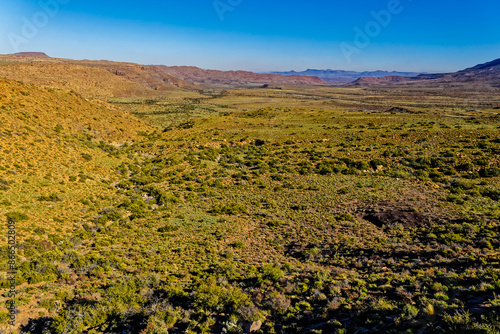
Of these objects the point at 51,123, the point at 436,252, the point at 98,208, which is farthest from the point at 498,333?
the point at 51,123

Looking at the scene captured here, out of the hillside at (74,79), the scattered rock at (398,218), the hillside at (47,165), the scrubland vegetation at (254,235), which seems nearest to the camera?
the scrubland vegetation at (254,235)

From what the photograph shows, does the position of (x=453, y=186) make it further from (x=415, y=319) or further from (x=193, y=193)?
(x=193, y=193)

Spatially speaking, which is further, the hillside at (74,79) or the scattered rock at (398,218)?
the hillside at (74,79)

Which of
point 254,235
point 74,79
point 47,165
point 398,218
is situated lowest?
point 254,235

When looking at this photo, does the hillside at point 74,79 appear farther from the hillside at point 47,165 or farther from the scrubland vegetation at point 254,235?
the scrubland vegetation at point 254,235

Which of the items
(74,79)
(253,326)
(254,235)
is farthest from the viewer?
(74,79)

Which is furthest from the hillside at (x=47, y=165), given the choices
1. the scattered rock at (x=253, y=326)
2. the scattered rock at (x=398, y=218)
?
the scattered rock at (x=398, y=218)

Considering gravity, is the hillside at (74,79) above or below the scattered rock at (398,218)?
above

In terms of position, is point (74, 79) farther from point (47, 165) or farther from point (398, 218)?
point (398, 218)

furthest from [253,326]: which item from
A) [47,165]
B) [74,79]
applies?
[74,79]
